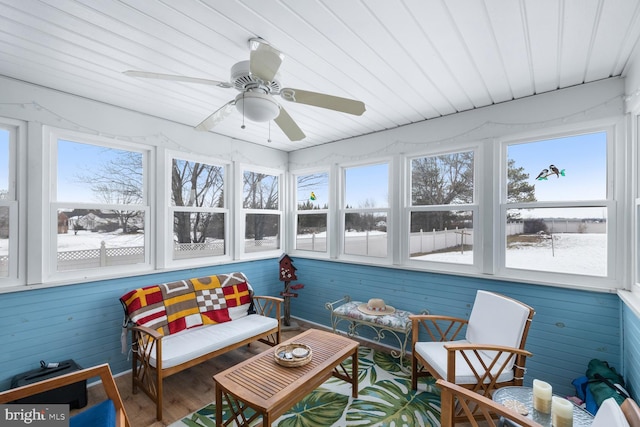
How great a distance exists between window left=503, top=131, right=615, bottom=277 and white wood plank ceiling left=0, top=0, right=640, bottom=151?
0.55m

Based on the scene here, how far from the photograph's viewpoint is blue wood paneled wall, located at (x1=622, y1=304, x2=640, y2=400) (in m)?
1.82

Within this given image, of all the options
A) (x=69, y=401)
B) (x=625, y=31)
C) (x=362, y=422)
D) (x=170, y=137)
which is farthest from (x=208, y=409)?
(x=625, y=31)

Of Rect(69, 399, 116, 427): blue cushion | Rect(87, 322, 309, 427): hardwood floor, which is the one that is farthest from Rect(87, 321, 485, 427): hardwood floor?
Rect(69, 399, 116, 427): blue cushion

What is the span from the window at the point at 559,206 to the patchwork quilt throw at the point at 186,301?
9.50ft

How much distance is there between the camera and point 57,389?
7.11ft

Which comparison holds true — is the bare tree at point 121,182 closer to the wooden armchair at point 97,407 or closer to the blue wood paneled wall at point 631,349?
the wooden armchair at point 97,407

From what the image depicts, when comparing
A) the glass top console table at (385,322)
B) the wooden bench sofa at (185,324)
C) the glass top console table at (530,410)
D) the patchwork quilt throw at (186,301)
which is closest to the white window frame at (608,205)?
the glass top console table at (385,322)

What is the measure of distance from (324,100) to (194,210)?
2417mm

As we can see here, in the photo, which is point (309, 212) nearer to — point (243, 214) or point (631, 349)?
point (243, 214)

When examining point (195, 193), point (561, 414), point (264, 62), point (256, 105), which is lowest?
Answer: point (561, 414)

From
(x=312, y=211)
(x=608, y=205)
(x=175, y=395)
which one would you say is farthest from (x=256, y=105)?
(x=608, y=205)

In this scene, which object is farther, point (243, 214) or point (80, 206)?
point (243, 214)

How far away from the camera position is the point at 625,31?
1689 mm

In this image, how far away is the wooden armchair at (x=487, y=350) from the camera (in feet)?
6.42
